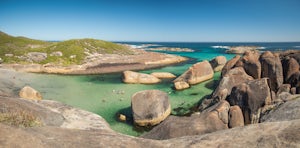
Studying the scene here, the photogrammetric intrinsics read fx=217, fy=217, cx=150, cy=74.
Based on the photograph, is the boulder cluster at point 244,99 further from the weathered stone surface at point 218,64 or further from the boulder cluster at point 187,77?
the weathered stone surface at point 218,64

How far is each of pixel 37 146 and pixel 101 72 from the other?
51.8m

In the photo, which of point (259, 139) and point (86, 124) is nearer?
point (259, 139)

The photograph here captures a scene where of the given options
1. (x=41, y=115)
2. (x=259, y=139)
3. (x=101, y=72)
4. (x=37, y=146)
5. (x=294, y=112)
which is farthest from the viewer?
(x=101, y=72)

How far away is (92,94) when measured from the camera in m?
34.7

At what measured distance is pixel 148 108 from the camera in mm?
22688

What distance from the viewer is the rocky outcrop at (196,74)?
4075 centimetres

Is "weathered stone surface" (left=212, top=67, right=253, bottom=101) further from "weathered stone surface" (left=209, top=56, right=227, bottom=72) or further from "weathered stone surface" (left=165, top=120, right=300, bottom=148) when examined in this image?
"weathered stone surface" (left=209, top=56, right=227, bottom=72)

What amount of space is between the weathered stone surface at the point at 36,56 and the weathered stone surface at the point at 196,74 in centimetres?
4459

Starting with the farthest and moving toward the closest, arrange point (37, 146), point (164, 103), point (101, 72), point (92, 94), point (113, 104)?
1. point (101, 72)
2. point (92, 94)
3. point (113, 104)
4. point (164, 103)
5. point (37, 146)

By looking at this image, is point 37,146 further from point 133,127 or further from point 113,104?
point 113,104

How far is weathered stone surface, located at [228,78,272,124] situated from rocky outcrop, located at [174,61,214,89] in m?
18.5

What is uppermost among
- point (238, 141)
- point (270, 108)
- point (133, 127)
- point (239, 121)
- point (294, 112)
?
point (238, 141)

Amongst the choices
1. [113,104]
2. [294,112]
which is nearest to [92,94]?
[113,104]

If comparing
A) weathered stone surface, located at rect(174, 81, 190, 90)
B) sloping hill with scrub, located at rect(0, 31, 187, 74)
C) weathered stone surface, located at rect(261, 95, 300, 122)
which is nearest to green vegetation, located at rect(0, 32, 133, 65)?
sloping hill with scrub, located at rect(0, 31, 187, 74)
